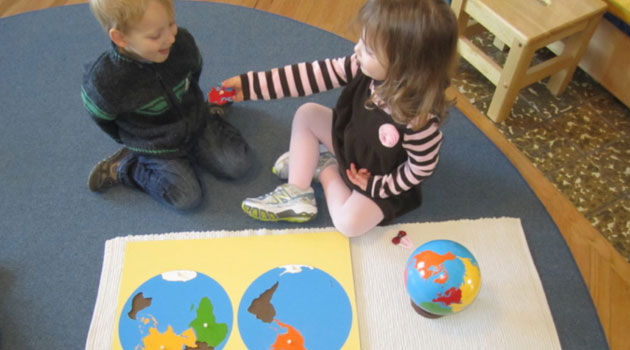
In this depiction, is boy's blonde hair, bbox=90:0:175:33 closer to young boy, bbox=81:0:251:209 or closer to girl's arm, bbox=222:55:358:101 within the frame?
young boy, bbox=81:0:251:209

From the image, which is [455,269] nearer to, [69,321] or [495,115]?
[495,115]

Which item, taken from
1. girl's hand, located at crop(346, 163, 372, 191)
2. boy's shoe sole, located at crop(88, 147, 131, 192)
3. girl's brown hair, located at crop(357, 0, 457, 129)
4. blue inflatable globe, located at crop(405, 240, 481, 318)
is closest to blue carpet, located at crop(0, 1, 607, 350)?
boy's shoe sole, located at crop(88, 147, 131, 192)

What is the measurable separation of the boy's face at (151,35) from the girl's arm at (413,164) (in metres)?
0.47

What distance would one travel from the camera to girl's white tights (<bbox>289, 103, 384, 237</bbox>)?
3.51ft

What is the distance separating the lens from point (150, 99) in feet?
3.27

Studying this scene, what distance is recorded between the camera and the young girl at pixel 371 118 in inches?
31.2

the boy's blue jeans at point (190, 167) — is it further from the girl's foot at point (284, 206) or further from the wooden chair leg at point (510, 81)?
the wooden chair leg at point (510, 81)

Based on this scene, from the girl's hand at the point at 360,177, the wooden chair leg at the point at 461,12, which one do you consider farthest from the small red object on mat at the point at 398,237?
the wooden chair leg at the point at 461,12

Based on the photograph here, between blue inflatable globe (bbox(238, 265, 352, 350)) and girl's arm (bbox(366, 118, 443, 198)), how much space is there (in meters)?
0.22

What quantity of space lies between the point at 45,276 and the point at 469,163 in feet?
3.25

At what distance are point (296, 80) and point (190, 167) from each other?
0.32 metres

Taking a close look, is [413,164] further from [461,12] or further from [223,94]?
[461,12]

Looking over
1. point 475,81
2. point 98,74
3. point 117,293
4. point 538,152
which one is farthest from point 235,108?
point 538,152

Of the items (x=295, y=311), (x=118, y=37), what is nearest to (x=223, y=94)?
(x=118, y=37)
